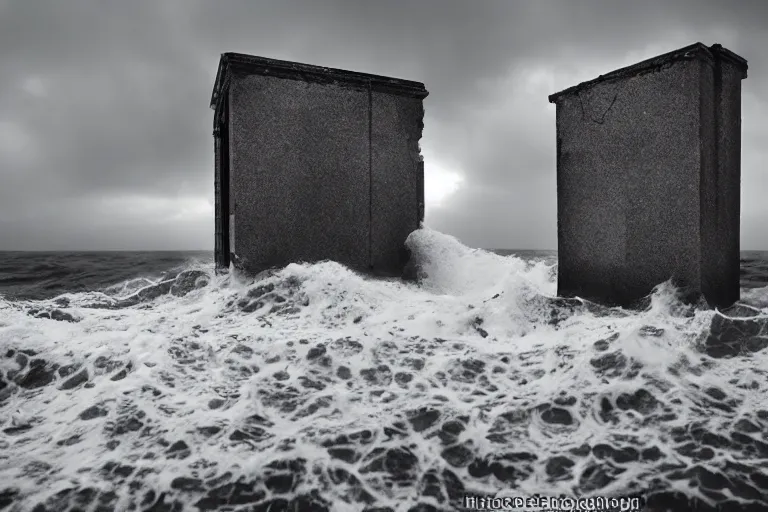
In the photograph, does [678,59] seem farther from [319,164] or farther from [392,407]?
[319,164]

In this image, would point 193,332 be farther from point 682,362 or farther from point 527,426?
point 682,362

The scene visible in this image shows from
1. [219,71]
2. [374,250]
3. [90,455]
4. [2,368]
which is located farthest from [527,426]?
[219,71]

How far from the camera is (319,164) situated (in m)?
6.57

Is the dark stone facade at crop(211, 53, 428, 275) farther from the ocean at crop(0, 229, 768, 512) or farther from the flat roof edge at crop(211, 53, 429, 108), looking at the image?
the ocean at crop(0, 229, 768, 512)

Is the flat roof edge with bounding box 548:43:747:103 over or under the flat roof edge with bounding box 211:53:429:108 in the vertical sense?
under

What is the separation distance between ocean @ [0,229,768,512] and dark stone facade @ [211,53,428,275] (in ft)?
5.15

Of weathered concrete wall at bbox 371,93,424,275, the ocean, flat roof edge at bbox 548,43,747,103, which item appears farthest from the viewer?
weathered concrete wall at bbox 371,93,424,275

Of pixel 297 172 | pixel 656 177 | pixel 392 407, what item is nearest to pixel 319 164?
pixel 297 172

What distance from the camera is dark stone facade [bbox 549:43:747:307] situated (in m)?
4.35

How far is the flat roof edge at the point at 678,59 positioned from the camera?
427 centimetres

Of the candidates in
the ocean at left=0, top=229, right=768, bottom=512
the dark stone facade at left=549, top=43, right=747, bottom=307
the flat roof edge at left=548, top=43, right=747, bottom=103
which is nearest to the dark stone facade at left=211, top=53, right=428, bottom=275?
the ocean at left=0, top=229, right=768, bottom=512

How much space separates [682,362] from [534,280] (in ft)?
13.1

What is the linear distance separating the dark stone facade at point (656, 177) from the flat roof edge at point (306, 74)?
259 cm

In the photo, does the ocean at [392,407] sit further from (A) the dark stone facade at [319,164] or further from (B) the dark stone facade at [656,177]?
(A) the dark stone facade at [319,164]
